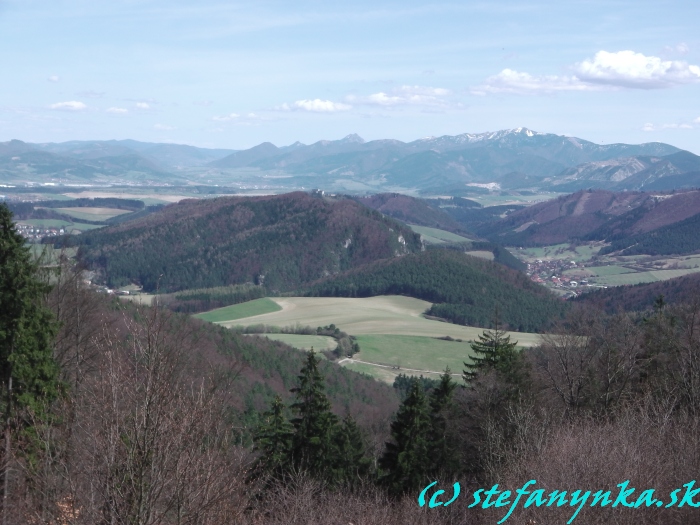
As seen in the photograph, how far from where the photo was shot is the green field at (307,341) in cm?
6619

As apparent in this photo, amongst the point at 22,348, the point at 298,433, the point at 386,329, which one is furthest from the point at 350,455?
the point at 386,329

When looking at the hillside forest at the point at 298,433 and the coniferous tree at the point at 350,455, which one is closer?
the hillside forest at the point at 298,433

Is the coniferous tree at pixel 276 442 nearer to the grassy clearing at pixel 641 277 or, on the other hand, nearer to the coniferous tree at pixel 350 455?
the coniferous tree at pixel 350 455

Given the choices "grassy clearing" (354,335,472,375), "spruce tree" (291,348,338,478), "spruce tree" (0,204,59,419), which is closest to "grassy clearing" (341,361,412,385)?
"grassy clearing" (354,335,472,375)

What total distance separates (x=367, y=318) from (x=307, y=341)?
51.7ft

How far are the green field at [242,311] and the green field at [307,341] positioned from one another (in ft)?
57.7

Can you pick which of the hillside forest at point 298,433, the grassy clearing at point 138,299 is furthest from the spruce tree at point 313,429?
the grassy clearing at point 138,299

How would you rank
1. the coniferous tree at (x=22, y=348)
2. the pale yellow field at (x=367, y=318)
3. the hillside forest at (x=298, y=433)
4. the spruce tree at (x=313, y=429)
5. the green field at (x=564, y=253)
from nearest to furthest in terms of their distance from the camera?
the hillside forest at (x=298, y=433) < the coniferous tree at (x=22, y=348) < the spruce tree at (x=313, y=429) < the pale yellow field at (x=367, y=318) < the green field at (x=564, y=253)

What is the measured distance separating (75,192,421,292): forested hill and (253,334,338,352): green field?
7651 centimetres

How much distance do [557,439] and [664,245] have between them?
175 m

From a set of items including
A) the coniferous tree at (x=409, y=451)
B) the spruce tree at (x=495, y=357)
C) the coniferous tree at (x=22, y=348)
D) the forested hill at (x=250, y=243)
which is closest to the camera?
the coniferous tree at (x=22, y=348)

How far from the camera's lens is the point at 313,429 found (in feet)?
Result: 79.7

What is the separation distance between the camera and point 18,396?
17.2 metres

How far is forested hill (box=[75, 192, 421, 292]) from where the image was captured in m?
155
